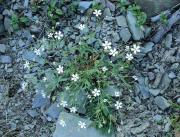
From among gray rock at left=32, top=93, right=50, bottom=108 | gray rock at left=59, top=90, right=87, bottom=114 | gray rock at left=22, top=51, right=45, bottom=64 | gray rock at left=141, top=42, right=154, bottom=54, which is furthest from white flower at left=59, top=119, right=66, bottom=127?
gray rock at left=141, top=42, right=154, bottom=54

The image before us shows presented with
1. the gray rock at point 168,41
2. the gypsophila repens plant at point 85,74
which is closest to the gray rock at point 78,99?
the gypsophila repens plant at point 85,74

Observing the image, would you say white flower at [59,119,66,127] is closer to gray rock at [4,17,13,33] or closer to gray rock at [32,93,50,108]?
gray rock at [32,93,50,108]

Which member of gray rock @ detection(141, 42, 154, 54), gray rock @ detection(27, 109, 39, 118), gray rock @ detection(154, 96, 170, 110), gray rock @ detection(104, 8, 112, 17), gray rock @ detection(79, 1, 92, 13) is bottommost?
gray rock @ detection(27, 109, 39, 118)

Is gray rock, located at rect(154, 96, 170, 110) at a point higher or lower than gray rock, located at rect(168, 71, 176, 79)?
lower

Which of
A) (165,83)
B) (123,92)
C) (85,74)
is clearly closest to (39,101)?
(85,74)

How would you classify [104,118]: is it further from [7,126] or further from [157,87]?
[7,126]

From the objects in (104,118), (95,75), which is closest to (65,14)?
(95,75)
